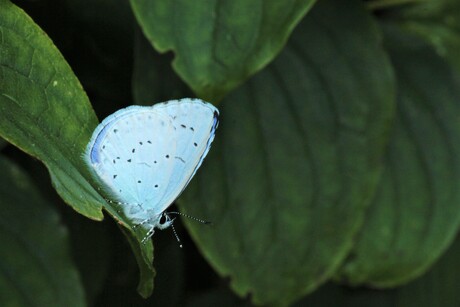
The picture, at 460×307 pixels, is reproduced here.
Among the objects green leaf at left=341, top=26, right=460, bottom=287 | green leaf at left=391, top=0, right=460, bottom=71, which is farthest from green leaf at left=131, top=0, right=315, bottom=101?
green leaf at left=391, top=0, right=460, bottom=71

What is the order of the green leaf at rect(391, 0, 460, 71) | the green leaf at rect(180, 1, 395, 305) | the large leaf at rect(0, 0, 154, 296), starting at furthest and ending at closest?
the green leaf at rect(391, 0, 460, 71)
the green leaf at rect(180, 1, 395, 305)
the large leaf at rect(0, 0, 154, 296)

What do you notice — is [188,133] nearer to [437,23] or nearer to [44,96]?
[44,96]

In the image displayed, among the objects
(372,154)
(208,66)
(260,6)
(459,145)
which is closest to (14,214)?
(208,66)

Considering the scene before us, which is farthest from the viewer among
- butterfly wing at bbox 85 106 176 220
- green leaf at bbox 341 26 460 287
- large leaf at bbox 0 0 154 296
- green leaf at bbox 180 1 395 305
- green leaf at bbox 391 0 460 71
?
green leaf at bbox 391 0 460 71

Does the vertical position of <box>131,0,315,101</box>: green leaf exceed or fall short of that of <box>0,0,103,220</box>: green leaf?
it falls short

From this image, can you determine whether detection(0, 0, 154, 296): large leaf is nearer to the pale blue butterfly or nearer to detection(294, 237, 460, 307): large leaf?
the pale blue butterfly

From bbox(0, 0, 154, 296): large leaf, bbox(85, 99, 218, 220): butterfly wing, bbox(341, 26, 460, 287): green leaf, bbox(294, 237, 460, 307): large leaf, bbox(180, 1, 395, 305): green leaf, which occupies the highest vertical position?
bbox(0, 0, 154, 296): large leaf

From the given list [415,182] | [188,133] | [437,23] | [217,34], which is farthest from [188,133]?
[437,23]

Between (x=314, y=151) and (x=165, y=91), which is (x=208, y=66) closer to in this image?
(x=165, y=91)
